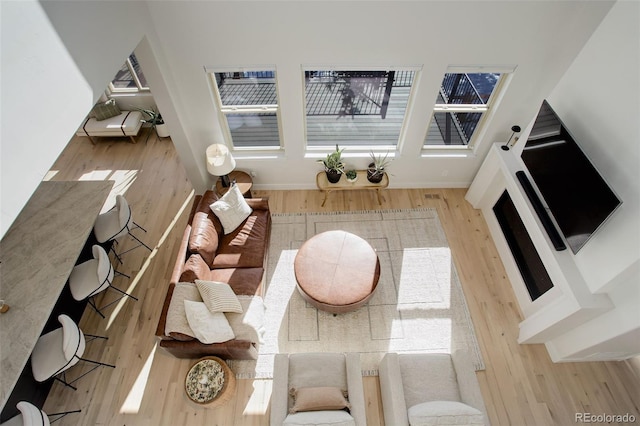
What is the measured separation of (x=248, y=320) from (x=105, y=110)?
16.7 ft

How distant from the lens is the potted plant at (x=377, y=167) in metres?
4.82

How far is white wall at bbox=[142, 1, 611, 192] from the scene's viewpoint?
3.41 metres

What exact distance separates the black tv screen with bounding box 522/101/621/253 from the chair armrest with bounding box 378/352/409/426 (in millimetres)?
2090

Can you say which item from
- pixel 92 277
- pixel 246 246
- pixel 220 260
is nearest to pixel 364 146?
pixel 246 246

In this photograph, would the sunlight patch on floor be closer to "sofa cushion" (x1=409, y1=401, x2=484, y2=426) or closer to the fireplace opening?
"sofa cushion" (x1=409, y1=401, x2=484, y2=426)

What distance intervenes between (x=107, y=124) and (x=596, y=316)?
765cm

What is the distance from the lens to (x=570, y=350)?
3553 mm

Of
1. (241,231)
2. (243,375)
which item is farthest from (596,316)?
(241,231)

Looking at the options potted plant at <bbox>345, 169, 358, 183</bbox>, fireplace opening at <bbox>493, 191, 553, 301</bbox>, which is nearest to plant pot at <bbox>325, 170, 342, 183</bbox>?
potted plant at <bbox>345, 169, 358, 183</bbox>

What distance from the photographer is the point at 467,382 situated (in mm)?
3074

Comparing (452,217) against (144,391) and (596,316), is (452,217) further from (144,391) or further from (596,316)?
(144,391)

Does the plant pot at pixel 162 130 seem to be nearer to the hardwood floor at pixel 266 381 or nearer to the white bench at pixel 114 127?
the white bench at pixel 114 127

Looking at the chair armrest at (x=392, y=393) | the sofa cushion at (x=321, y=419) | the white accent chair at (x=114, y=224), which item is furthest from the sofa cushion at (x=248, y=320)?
the white accent chair at (x=114, y=224)

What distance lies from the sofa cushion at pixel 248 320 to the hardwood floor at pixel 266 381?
1.97 ft
